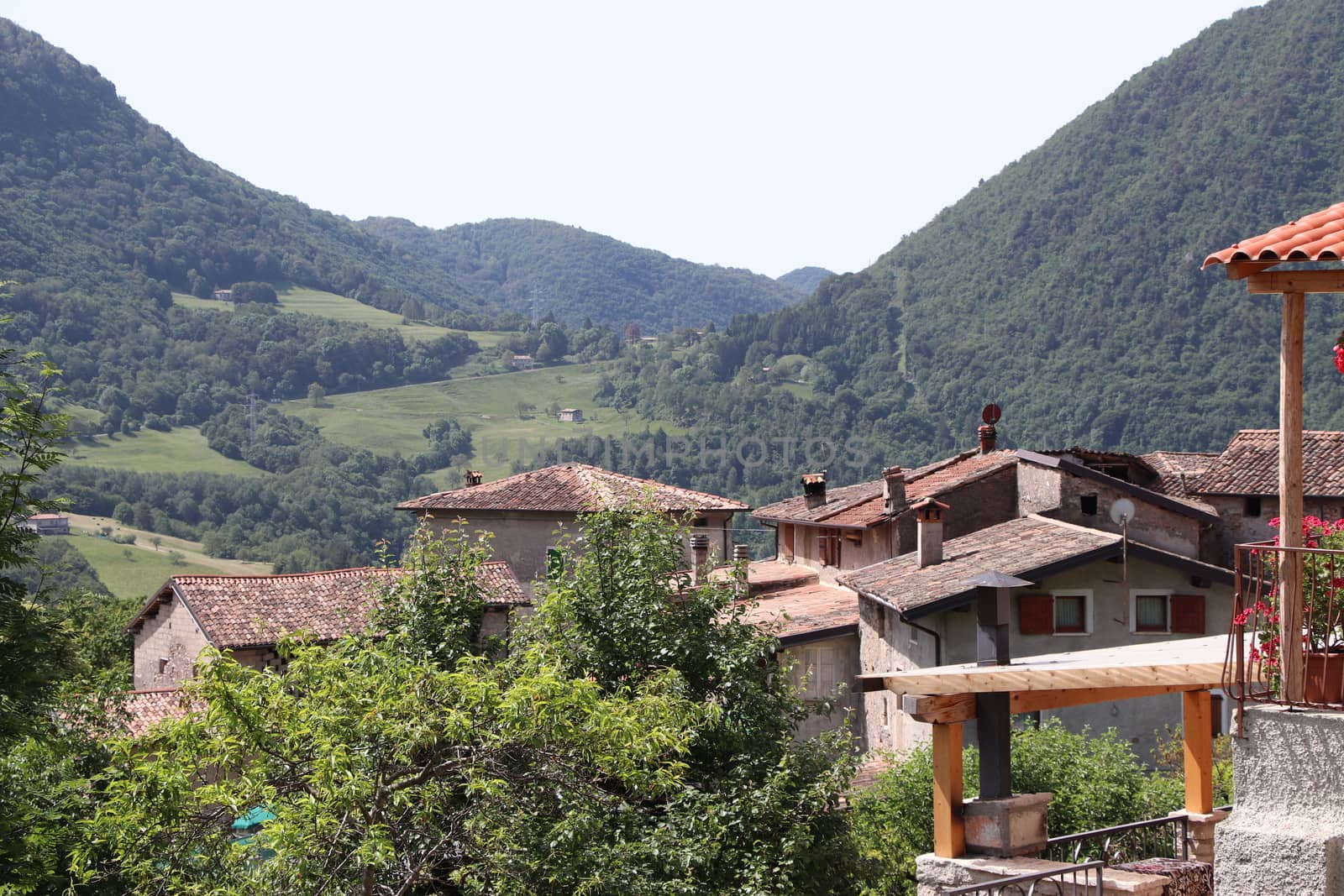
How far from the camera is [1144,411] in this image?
10288cm

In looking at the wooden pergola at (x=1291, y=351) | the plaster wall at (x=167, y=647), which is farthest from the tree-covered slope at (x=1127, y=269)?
the wooden pergola at (x=1291, y=351)

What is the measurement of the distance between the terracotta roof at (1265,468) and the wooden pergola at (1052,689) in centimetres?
2394

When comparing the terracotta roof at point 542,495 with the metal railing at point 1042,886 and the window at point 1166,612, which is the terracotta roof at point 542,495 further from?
the metal railing at point 1042,886

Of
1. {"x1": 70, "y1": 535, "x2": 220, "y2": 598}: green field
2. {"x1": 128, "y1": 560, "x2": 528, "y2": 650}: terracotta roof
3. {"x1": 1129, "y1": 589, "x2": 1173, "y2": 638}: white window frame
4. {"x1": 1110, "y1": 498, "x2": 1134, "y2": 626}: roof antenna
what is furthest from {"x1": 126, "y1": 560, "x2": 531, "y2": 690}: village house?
{"x1": 70, "y1": 535, "x2": 220, "y2": 598}: green field

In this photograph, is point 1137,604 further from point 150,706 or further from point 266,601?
point 266,601

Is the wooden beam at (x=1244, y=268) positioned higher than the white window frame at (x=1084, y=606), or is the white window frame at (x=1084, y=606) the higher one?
the wooden beam at (x=1244, y=268)

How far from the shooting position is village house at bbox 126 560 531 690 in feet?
105

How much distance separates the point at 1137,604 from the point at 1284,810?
18.6 meters

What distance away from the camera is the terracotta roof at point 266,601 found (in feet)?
105

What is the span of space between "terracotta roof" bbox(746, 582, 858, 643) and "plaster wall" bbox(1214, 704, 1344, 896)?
17.2m

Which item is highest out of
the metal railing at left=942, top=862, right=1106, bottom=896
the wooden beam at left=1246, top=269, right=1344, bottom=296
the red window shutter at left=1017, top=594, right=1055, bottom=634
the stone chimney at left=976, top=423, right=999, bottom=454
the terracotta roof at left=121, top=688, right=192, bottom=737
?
the stone chimney at left=976, top=423, right=999, bottom=454

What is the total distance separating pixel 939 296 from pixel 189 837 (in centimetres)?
13916

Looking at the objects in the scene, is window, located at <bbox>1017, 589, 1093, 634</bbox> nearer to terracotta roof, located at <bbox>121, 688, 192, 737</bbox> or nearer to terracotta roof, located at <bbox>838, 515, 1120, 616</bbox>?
terracotta roof, located at <bbox>838, 515, 1120, 616</bbox>

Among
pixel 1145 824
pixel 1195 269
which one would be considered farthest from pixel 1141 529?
pixel 1195 269
